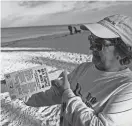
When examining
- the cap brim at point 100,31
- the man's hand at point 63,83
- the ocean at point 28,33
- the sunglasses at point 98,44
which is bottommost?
the ocean at point 28,33

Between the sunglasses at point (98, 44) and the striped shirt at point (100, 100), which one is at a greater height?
the sunglasses at point (98, 44)

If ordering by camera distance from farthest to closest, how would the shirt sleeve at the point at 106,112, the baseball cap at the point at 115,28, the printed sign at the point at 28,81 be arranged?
the printed sign at the point at 28,81 < the baseball cap at the point at 115,28 < the shirt sleeve at the point at 106,112

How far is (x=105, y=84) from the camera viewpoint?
4.47ft

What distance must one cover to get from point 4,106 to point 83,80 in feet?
11.8

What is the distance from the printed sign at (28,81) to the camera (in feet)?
5.43

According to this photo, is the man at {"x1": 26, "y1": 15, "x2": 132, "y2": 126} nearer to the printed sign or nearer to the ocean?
the printed sign

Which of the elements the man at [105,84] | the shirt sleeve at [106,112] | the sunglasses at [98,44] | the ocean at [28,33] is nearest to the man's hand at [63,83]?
the man at [105,84]

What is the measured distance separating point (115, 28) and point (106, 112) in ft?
1.45

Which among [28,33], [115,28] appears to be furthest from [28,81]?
[28,33]

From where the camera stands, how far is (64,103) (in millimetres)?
1357

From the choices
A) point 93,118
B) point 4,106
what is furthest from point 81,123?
point 4,106

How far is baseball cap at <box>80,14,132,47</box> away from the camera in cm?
134

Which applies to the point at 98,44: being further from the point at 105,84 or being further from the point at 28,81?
the point at 28,81

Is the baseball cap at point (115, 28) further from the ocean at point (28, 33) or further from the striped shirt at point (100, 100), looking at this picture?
the ocean at point (28, 33)
